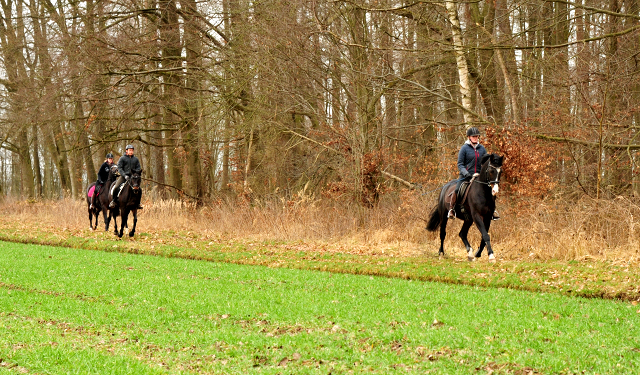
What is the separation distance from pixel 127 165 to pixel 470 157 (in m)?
10.7

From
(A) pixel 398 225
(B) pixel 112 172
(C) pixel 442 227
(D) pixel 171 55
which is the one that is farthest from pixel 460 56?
(D) pixel 171 55

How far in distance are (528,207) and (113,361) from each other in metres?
12.1

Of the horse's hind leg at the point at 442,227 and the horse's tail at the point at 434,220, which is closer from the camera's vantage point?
the horse's hind leg at the point at 442,227

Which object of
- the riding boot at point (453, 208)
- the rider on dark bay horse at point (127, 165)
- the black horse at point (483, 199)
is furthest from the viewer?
the rider on dark bay horse at point (127, 165)

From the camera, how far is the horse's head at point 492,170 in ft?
40.9

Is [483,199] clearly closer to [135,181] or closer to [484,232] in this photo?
[484,232]

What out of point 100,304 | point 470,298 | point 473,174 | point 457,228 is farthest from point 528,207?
point 100,304

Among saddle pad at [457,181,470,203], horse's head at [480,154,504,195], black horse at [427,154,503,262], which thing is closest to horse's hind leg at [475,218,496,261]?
black horse at [427,154,503,262]

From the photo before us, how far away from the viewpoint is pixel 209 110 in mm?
24203

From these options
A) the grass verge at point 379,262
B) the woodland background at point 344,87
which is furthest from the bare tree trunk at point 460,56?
the grass verge at point 379,262

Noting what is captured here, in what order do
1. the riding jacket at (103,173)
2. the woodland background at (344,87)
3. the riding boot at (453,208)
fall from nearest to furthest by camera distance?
the riding boot at (453,208)
the woodland background at (344,87)
the riding jacket at (103,173)

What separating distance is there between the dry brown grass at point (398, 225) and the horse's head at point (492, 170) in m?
2.08

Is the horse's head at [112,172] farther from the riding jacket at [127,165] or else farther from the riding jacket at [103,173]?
the riding jacket at [127,165]

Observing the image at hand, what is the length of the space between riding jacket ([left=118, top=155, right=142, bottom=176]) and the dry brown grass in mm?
3179
